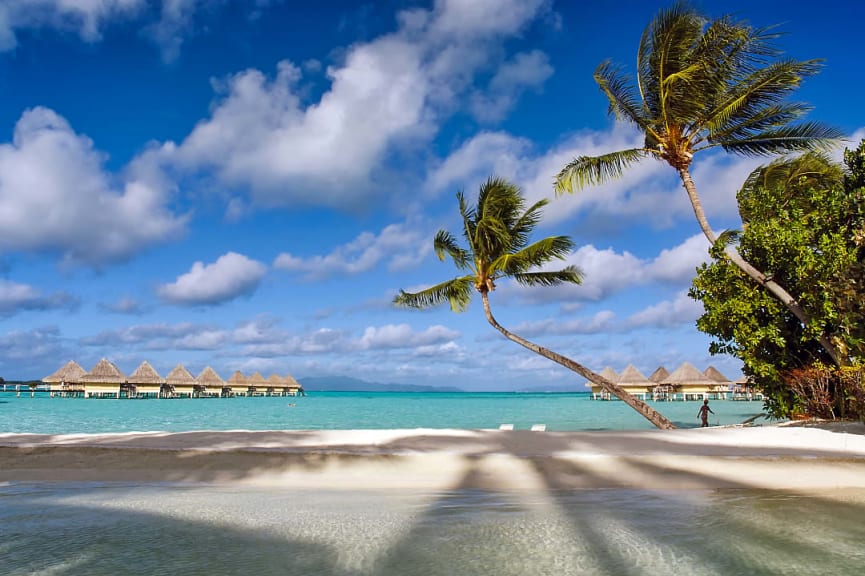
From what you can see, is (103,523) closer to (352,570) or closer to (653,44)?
(352,570)

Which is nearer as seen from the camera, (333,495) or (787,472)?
(333,495)

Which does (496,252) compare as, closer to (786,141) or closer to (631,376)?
(786,141)

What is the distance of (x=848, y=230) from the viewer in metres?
11.4

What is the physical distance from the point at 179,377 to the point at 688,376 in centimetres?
4523

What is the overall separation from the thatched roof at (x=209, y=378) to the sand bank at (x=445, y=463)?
50101 millimetres

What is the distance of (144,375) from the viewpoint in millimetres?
50031

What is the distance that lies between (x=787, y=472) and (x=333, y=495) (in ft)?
17.0

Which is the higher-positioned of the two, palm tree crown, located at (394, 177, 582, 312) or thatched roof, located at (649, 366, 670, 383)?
palm tree crown, located at (394, 177, 582, 312)

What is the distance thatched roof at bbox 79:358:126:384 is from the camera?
162 ft

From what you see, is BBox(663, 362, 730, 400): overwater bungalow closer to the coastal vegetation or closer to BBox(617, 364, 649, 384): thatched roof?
BBox(617, 364, 649, 384): thatched roof

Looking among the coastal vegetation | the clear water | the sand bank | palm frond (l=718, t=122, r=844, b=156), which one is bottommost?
the clear water

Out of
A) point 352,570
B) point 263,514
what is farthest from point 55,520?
point 352,570

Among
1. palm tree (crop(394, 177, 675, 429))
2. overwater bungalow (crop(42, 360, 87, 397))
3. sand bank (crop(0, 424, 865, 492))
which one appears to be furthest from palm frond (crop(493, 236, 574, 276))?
overwater bungalow (crop(42, 360, 87, 397))

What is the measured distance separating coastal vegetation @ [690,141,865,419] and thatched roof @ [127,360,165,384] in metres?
48.6
